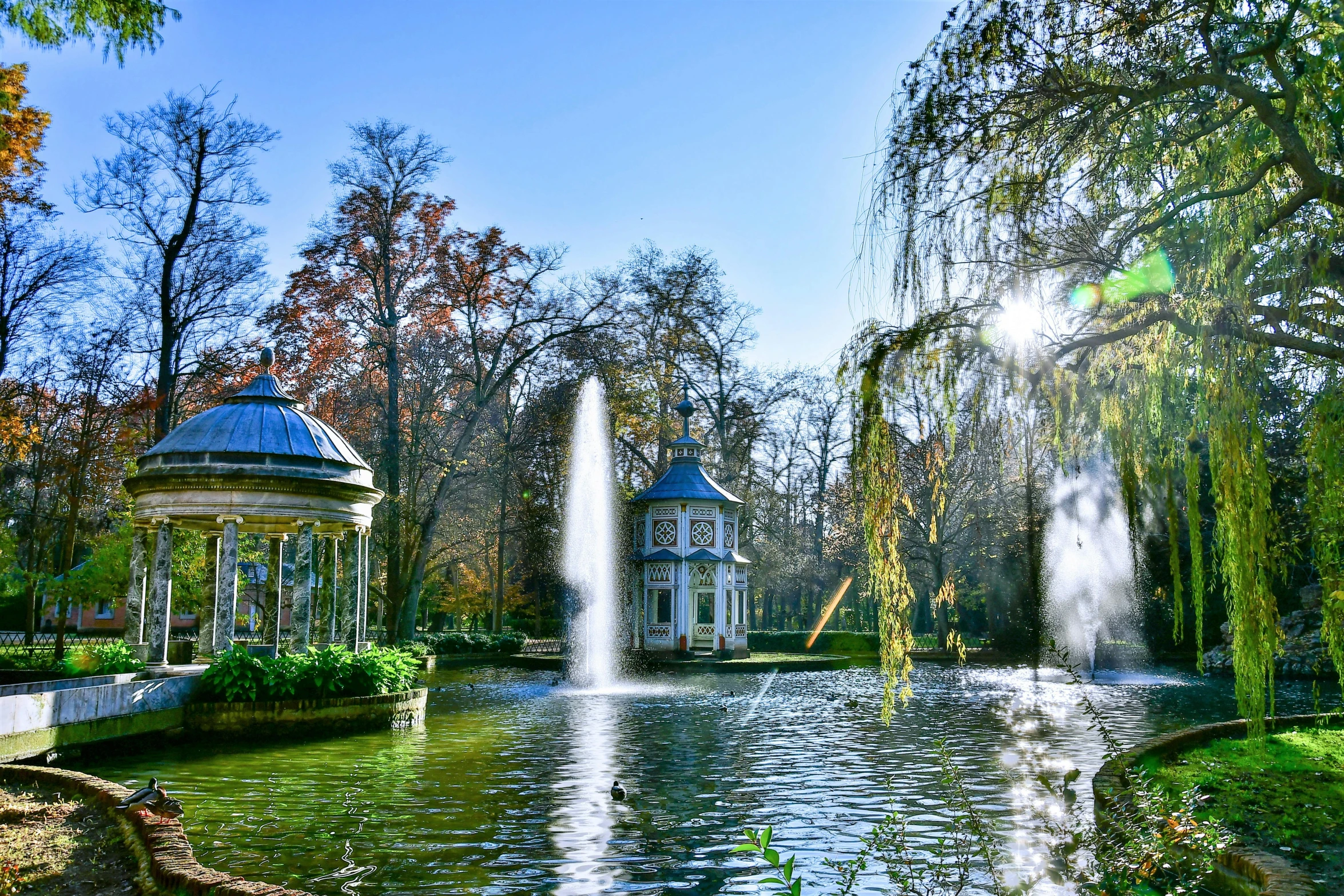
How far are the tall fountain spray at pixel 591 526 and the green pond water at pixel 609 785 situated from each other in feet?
40.8

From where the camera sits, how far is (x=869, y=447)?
687 cm

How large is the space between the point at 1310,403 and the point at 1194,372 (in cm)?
381

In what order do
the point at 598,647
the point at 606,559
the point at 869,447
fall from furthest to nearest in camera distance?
the point at 606,559
the point at 598,647
the point at 869,447

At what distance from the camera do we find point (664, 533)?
33656mm

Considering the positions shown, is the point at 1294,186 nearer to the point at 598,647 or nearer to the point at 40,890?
the point at 40,890

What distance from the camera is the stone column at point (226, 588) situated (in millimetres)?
16844

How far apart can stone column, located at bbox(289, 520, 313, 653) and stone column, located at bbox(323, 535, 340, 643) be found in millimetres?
753

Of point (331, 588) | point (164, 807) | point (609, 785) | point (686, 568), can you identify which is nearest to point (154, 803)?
point (164, 807)

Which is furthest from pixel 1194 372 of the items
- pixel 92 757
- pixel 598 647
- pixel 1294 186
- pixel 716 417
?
pixel 716 417

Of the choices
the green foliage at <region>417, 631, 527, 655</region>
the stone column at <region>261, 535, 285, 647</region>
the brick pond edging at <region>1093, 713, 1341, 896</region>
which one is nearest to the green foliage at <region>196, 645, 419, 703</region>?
the stone column at <region>261, 535, 285, 647</region>

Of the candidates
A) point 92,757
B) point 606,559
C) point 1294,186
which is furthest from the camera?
point 606,559

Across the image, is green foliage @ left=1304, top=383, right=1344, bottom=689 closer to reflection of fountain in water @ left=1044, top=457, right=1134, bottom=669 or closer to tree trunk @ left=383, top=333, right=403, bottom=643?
reflection of fountain in water @ left=1044, top=457, right=1134, bottom=669

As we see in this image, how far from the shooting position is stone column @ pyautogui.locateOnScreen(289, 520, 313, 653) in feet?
57.3

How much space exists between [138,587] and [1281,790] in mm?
17384
